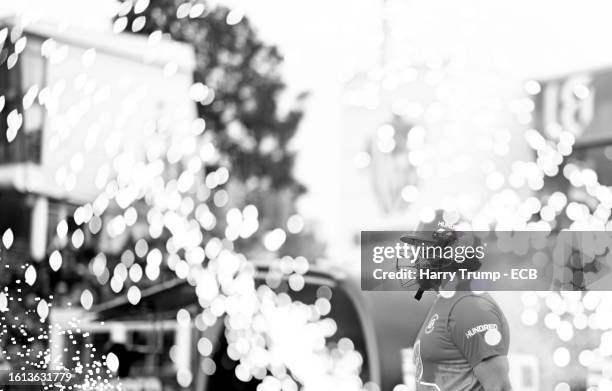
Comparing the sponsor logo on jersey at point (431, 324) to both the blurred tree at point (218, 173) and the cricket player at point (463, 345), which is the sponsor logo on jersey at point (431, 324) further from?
the blurred tree at point (218, 173)

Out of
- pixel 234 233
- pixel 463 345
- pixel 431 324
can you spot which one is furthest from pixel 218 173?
pixel 463 345

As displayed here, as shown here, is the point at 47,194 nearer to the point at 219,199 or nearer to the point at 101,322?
the point at 101,322

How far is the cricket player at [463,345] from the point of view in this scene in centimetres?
229

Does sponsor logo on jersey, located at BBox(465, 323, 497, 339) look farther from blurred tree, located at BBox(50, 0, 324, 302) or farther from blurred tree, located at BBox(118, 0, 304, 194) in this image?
blurred tree, located at BBox(118, 0, 304, 194)

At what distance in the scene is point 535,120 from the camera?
416 centimetres

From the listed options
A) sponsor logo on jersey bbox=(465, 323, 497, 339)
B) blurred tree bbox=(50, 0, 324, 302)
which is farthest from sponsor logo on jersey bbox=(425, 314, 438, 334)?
blurred tree bbox=(50, 0, 324, 302)

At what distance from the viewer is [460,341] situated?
2.32 metres

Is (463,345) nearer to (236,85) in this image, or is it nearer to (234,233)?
(234,233)

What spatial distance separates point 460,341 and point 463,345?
0.01 m

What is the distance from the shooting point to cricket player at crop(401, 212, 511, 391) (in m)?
2.29

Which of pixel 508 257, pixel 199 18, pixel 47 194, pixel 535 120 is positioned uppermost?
pixel 199 18

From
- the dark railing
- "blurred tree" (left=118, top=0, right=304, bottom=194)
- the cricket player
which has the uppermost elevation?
"blurred tree" (left=118, top=0, right=304, bottom=194)

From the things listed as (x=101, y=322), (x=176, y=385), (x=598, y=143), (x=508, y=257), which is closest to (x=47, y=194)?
(x=101, y=322)

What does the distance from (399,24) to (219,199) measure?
83.1 inches
